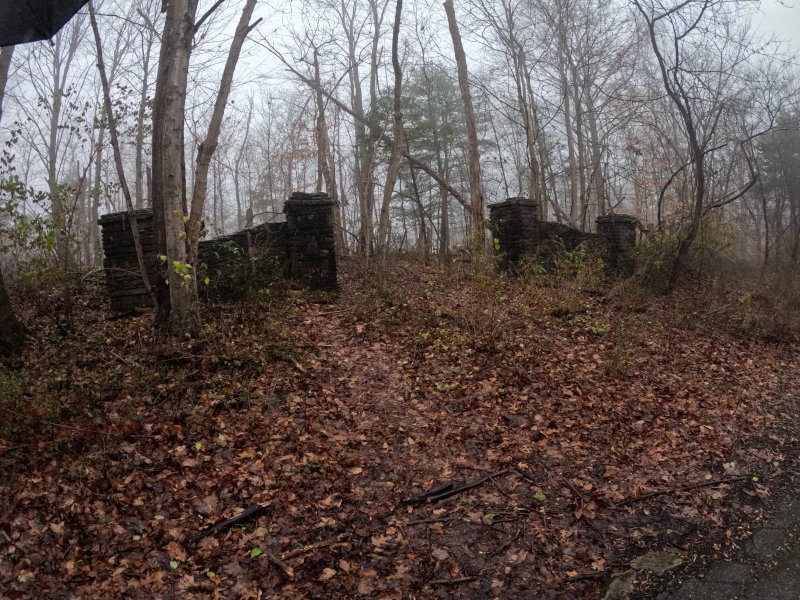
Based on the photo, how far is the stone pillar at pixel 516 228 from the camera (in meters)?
12.8

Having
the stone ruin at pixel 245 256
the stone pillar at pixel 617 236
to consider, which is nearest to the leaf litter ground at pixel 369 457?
the stone ruin at pixel 245 256

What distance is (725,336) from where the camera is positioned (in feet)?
32.1

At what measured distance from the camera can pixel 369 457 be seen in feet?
17.1

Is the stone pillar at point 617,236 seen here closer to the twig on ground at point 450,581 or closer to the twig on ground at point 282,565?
the twig on ground at point 450,581

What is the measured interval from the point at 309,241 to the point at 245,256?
1380 millimetres

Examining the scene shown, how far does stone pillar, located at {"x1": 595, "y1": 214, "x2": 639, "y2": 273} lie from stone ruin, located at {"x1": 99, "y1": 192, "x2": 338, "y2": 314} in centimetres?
890

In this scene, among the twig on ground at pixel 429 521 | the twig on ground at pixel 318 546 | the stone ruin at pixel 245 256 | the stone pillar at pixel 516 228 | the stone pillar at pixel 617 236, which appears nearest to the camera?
the twig on ground at pixel 318 546

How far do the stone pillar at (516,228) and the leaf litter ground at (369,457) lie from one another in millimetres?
4677

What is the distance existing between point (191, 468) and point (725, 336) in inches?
370

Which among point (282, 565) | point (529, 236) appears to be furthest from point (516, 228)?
point (282, 565)

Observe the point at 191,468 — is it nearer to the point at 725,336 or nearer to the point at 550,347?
the point at 550,347

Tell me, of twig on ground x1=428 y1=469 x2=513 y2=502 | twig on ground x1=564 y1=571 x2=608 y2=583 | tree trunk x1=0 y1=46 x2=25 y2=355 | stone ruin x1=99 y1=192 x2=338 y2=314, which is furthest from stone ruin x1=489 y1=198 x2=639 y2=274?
tree trunk x1=0 y1=46 x2=25 y2=355

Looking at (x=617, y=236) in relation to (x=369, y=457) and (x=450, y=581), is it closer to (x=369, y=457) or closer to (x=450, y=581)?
(x=369, y=457)

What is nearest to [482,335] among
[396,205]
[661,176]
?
[396,205]
